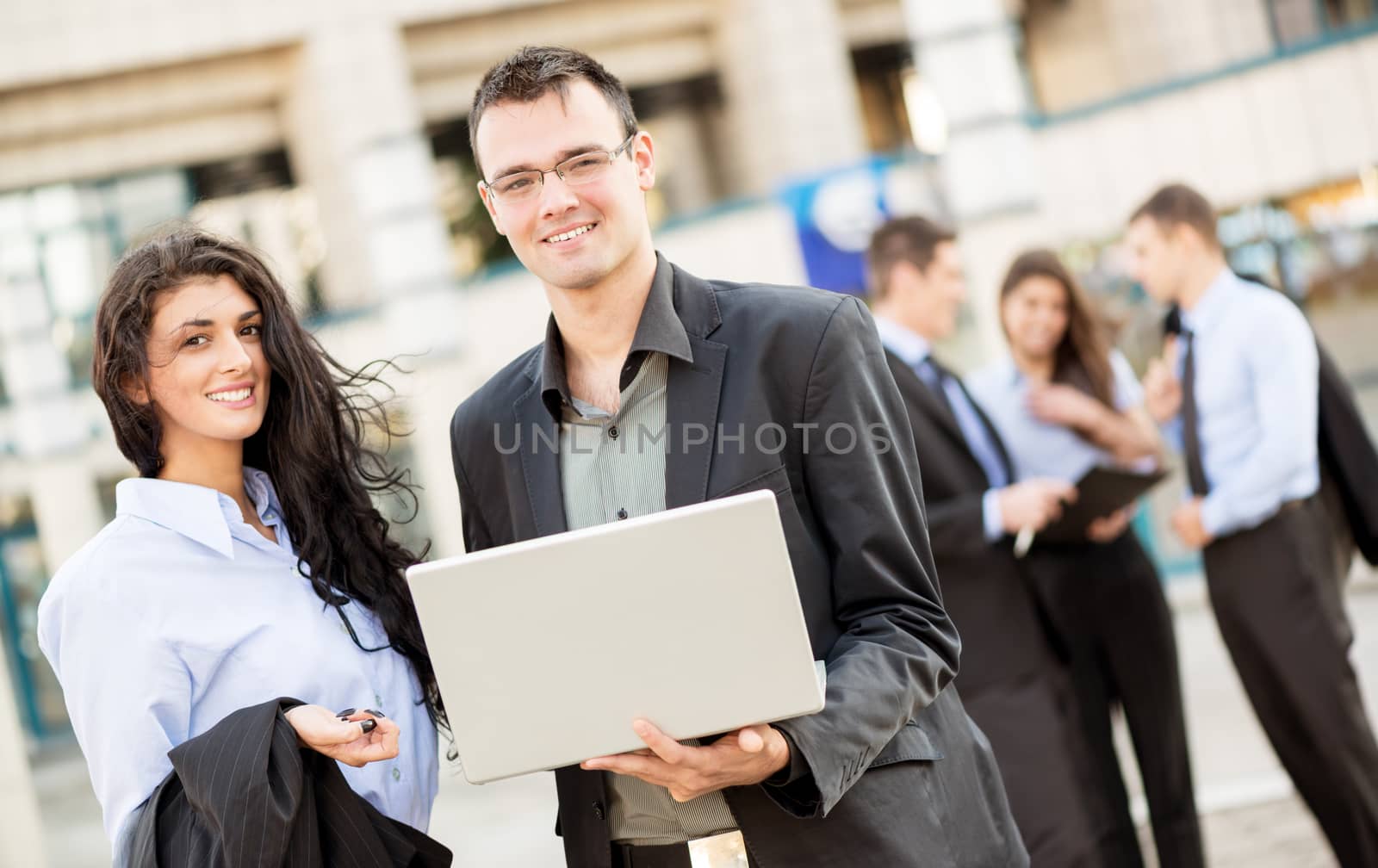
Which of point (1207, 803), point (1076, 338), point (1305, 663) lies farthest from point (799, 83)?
point (1305, 663)

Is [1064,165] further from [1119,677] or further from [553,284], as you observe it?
[553,284]

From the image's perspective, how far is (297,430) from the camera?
247 cm

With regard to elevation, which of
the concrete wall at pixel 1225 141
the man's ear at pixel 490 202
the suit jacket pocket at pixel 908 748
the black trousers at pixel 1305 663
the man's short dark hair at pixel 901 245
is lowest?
the black trousers at pixel 1305 663

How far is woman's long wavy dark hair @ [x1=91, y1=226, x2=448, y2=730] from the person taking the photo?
230 centimetres

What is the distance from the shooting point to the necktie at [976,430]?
403 centimetres

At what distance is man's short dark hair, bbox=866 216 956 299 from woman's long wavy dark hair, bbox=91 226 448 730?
2052 millimetres

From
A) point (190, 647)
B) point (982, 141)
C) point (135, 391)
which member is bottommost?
point (190, 647)

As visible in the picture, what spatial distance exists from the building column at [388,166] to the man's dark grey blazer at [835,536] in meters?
10.7

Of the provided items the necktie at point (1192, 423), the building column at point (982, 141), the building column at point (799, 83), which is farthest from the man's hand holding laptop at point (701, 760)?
the building column at point (799, 83)

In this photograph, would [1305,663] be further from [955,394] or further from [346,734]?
[346,734]

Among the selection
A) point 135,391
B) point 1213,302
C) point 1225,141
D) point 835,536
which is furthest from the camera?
point 1225,141

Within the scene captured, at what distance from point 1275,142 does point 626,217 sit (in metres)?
10.2

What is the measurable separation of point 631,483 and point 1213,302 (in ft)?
9.01

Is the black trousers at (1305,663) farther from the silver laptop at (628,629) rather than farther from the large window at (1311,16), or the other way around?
the large window at (1311,16)
